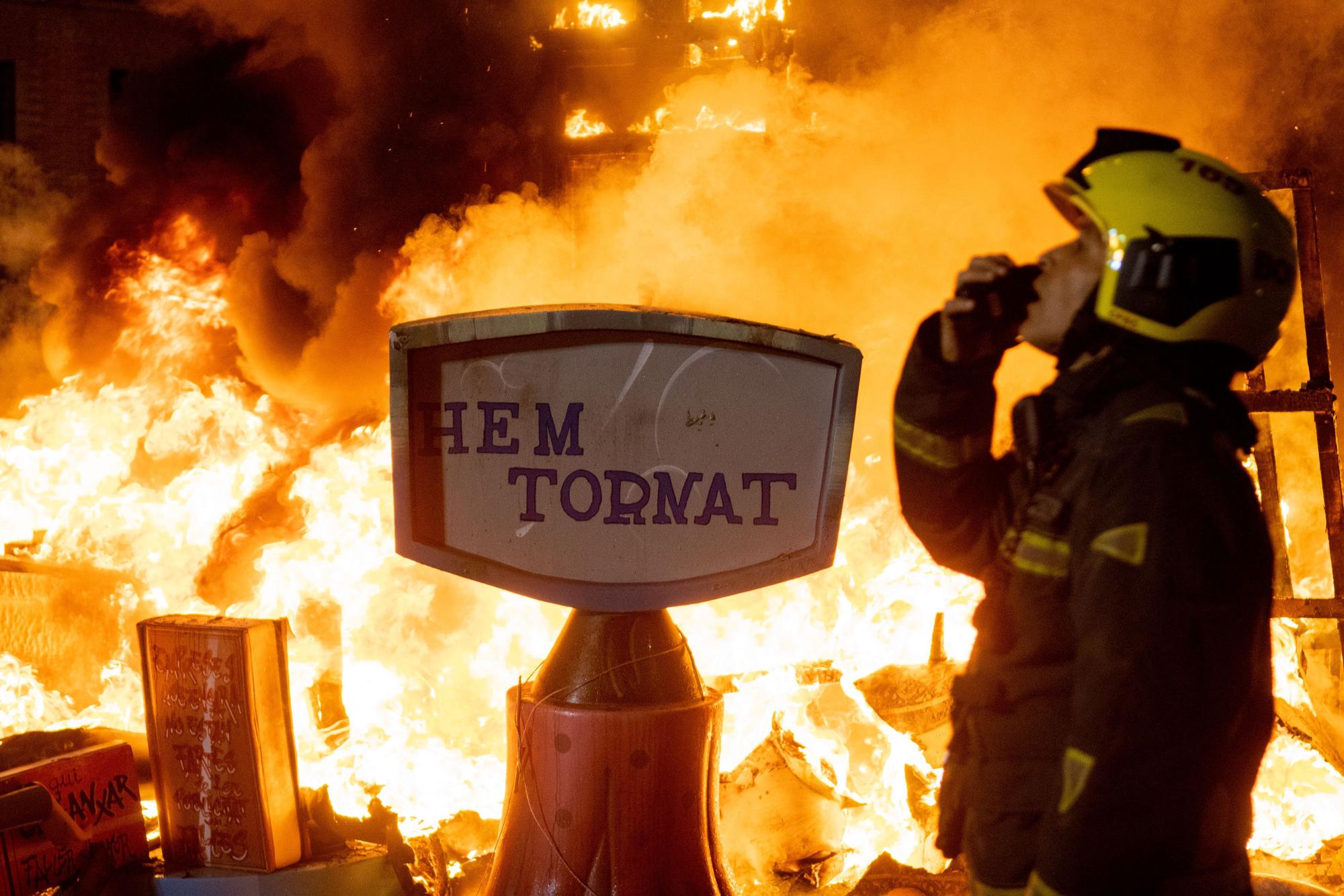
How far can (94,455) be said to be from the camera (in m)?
10.7

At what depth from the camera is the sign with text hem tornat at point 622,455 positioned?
325 centimetres

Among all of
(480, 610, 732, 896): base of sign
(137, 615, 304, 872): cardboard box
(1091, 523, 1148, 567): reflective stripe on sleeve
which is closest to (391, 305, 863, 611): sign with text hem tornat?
(480, 610, 732, 896): base of sign

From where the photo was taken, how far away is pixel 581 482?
3281mm

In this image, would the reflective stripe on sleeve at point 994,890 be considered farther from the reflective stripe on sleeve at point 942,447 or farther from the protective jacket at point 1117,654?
the reflective stripe on sleeve at point 942,447

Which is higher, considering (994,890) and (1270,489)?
(1270,489)

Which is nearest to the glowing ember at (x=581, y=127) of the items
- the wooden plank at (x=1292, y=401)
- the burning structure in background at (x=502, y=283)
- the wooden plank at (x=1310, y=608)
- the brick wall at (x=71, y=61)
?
the burning structure in background at (x=502, y=283)

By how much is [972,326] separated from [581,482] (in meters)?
1.35

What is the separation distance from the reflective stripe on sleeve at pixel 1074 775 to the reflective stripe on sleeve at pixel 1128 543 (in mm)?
325

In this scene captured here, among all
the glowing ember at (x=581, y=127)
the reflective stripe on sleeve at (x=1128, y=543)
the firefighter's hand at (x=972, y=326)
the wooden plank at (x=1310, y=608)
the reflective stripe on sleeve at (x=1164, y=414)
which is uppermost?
the glowing ember at (x=581, y=127)

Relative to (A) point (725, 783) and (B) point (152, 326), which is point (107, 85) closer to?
(B) point (152, 326)

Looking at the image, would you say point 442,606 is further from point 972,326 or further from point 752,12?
point 752,12

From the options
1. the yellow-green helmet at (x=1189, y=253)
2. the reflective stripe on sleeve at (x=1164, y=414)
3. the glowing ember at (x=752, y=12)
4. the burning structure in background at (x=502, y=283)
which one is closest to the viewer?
the reflective stripe on sleeve at (x=1164, y=414)

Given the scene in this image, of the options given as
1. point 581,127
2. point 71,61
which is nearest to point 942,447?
point 581,127

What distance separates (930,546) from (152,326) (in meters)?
14.9
